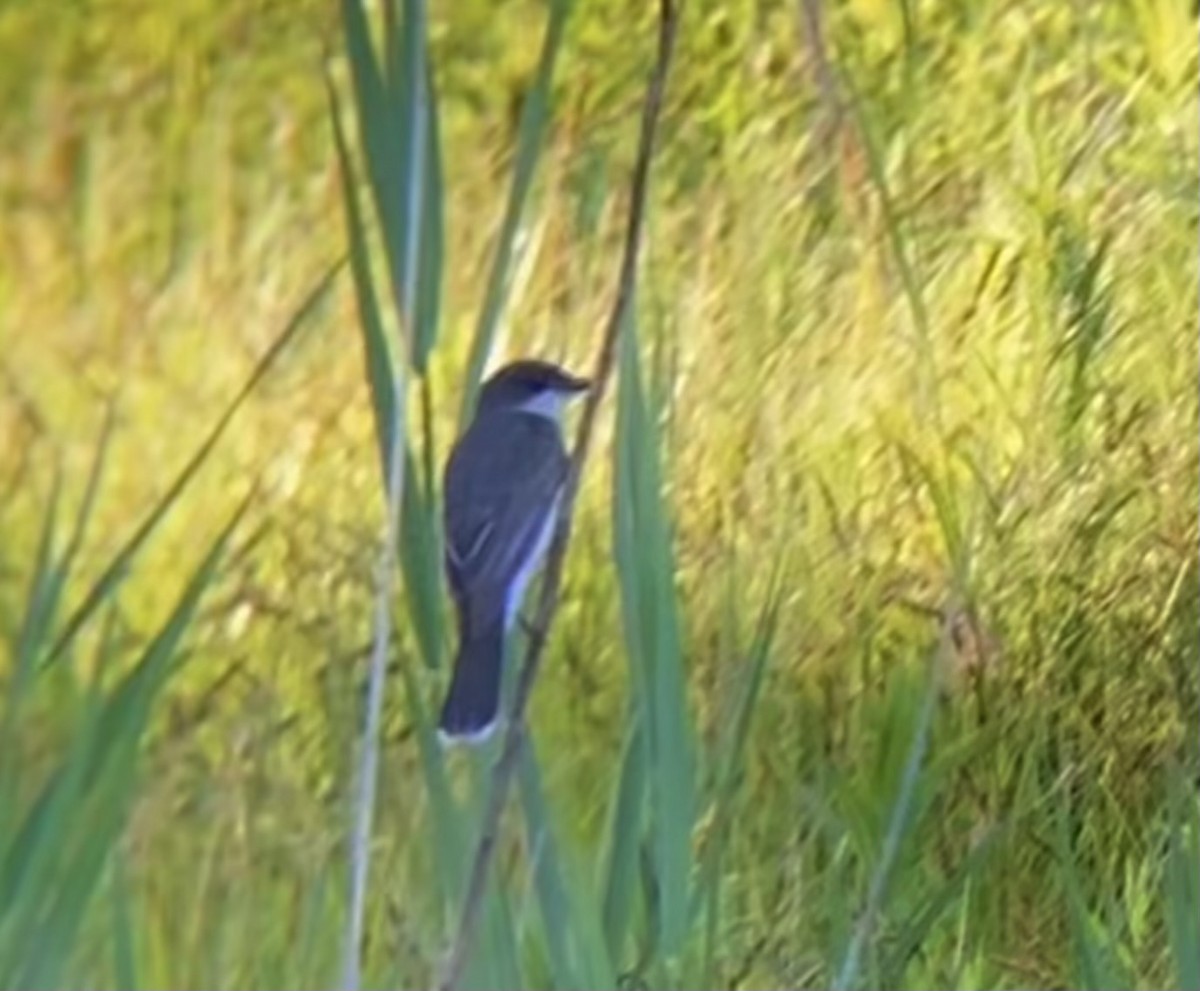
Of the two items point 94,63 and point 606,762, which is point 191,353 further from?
point 606,762

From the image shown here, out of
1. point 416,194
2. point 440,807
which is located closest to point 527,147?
point 416,194

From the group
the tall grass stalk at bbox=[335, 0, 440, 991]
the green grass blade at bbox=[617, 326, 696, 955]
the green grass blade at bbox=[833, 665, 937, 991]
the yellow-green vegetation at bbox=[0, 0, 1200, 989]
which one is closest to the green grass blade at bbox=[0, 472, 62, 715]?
the yellow-green vegetation at bbox=[0, 0, 1200, 989]

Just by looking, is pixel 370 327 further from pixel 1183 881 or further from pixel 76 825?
pixel 1183 881

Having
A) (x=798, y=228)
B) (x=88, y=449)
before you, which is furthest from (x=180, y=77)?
(x=798, y=228)

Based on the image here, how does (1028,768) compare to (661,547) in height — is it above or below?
below

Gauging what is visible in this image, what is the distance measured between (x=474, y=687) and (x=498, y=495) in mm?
84

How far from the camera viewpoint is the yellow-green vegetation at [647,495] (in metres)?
0.96

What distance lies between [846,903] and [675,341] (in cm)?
26

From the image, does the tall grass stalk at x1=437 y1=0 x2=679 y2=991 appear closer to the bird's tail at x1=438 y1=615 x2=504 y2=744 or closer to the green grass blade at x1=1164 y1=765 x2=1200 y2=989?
the bird's tail at x1=438 y1=615 x2=504 y2=744

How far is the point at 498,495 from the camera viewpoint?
0.96 metres

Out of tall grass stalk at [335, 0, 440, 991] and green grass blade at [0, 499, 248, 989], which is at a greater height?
tall grass stalk at [335, 0, 440, 991]

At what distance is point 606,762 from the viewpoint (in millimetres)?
987

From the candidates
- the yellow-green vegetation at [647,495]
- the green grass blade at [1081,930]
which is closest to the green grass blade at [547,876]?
the yellow-green vegetation at [647,495]

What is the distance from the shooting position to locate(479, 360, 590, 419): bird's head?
0.97m
